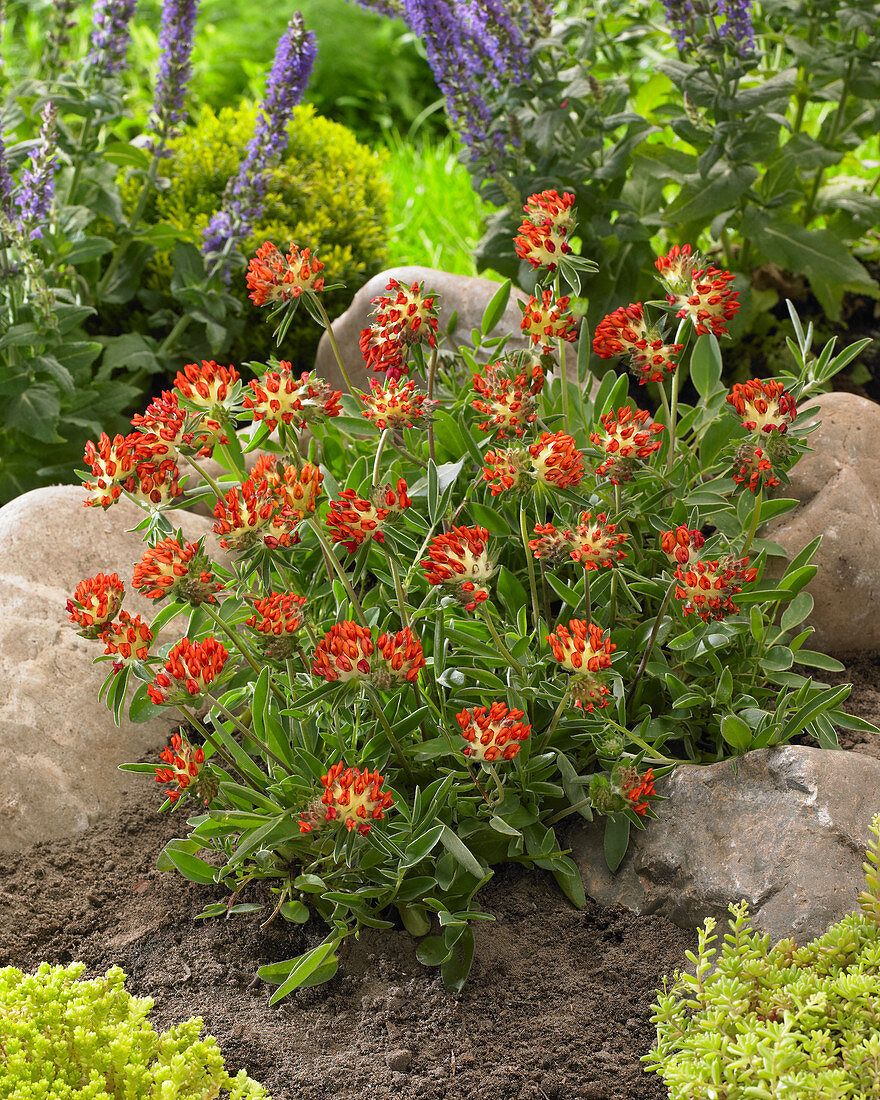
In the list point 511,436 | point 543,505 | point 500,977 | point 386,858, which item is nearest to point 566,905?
point 500,977

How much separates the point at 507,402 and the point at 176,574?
0.68 m

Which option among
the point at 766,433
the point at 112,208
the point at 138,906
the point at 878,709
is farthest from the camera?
the point at 112,208

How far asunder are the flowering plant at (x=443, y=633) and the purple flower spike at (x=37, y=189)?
130 centimetres

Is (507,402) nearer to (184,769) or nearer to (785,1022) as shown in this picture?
(184,769)

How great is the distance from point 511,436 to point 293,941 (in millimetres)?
1048

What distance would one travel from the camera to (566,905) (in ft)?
6.58

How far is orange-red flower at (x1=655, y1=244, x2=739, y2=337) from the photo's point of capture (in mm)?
1896

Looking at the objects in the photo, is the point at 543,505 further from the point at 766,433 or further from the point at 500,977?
the point at 500,977

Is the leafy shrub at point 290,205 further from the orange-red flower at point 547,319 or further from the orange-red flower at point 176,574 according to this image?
the orange-red flower at point 176,574

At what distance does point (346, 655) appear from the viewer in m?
1.57

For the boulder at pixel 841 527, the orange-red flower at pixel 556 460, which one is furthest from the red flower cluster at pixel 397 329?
the boulder at pixel 841 527

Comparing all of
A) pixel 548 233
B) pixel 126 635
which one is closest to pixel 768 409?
pixel 548 233

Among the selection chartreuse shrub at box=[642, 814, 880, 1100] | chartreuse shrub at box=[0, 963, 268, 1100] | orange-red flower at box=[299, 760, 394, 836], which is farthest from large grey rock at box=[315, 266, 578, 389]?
chartreuse shrub at box=[0, 963, 268, 1100]

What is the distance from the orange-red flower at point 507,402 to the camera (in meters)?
1.88
